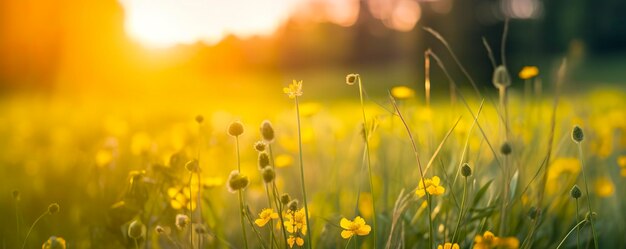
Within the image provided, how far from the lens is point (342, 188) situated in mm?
2148

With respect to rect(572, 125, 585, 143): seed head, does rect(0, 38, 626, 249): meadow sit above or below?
below

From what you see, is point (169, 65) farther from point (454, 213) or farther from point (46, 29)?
point (454, 213)

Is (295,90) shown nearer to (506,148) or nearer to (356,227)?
(356,227)

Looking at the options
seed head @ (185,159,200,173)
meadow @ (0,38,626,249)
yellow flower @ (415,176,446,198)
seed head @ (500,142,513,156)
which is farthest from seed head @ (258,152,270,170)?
seed head @ (500,142,513,156)

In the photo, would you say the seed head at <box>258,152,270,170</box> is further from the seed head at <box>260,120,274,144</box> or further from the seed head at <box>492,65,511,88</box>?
the seed head at <box>492,65,511,88</box>

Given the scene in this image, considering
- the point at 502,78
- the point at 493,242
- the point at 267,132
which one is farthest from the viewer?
the point at 502,78

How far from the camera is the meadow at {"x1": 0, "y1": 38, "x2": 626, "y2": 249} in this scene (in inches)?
47.9

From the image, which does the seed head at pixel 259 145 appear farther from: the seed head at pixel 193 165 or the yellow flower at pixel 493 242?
the yellow flower at pixel 493 242

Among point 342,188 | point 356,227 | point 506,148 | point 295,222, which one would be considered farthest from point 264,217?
point 342,188

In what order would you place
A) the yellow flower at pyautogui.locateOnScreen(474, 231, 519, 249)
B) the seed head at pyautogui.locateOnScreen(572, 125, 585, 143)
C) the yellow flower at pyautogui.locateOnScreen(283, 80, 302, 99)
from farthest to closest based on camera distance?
the seed head at pyautogui.locateOnScreen(572, 125, 585, 143)
the yellow flower at pyautogui.locateOnScreen(283, 80, 302, 99)
the yellow flower at pyautogui.locateOnScreen(474, 231, 519, 249)

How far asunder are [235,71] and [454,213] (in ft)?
76.9

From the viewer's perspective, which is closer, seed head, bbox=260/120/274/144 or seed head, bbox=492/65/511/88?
seed head, bbox=260/120/274/144

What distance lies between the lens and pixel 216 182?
5.19 ft

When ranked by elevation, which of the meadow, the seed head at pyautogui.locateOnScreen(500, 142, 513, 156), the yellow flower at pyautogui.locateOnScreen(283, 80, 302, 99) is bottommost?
the meadow
